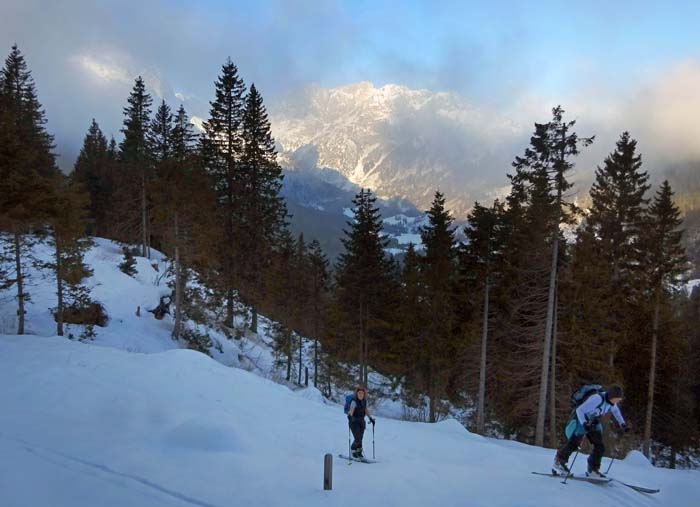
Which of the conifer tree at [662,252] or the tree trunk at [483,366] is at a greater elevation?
the conifer tree at [662,252]

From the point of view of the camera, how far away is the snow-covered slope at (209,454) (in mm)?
7422

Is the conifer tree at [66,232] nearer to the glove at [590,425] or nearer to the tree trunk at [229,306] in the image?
Result: the tree trunk at [229,306]

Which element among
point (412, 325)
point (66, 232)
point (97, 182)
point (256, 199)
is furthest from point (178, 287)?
point (97, 182)

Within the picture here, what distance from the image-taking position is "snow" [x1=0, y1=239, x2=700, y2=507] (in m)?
7.46

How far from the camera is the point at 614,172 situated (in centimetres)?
2658

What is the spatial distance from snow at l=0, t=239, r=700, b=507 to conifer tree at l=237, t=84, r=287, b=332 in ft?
49.7

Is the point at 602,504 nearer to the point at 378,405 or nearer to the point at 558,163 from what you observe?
the point at 558,163

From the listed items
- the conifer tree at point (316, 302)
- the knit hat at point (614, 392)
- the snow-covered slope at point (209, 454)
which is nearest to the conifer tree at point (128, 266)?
the conifer tree at point (316, 302)

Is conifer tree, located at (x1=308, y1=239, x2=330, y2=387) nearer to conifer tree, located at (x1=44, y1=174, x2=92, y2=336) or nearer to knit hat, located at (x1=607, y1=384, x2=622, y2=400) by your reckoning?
conifer tree, located at (x1=44, y1=174, x2=92, y2=336)

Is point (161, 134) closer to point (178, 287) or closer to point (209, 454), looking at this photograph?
point (178, 287)

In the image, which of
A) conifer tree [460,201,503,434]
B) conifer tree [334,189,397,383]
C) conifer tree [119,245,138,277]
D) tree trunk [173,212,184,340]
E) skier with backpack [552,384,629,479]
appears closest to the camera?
skier with backpack [552,384,629,479]

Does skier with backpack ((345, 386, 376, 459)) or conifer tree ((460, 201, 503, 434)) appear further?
conifer tree ((460, 201, 503, 434))

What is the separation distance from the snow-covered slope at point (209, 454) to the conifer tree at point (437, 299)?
10.7 m

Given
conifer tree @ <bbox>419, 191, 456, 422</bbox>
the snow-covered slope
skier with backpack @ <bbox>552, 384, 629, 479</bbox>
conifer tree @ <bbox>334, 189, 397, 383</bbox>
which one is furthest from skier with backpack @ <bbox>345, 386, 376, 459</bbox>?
conifer tree @ <bbox>334, 189, 397, 383</bbox>
